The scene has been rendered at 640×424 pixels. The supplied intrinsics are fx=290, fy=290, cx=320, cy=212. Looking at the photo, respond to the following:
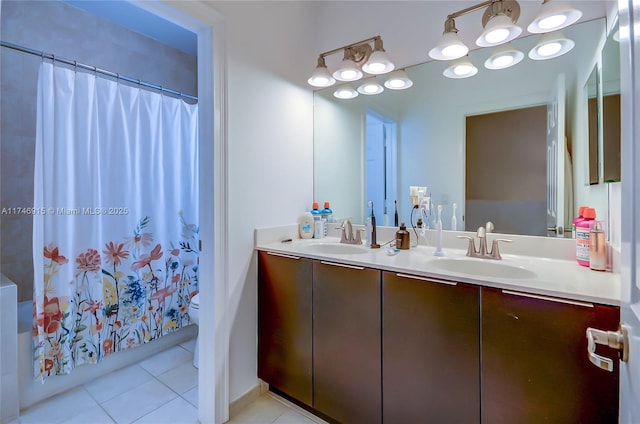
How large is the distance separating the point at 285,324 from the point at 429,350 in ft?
2.52

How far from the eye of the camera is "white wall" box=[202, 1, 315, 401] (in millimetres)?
1554

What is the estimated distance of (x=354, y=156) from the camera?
211 cm

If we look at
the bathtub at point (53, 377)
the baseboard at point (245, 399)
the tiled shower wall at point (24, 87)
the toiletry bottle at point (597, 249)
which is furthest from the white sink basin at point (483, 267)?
the tiled shower wall at point (24, 87)

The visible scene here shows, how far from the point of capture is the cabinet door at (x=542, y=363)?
0.86 m

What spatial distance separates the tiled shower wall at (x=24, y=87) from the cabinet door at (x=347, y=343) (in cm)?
200

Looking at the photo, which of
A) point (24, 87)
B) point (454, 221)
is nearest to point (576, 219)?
point (454, 221)

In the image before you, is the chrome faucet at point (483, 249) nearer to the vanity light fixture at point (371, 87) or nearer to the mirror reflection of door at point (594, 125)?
the mirror reflection of door at point (594, 125)

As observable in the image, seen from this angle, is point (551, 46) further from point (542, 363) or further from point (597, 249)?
point (542, 363)

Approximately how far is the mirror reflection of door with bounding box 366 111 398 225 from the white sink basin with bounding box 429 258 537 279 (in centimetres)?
51

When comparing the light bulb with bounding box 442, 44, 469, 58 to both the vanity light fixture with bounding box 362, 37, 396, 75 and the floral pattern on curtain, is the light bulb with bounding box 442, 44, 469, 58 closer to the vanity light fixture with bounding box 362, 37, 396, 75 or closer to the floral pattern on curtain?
the vanity light fixture with bounding box 362, 37, 396, 75

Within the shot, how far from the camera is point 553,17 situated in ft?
3.78

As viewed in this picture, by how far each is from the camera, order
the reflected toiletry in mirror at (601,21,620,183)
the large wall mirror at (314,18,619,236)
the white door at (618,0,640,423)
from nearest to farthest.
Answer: the white door at (618,0,640,423)
the reflected toiletry in mirror at (601,21,620,183)
the large wall mirror at (314,18,619,236)

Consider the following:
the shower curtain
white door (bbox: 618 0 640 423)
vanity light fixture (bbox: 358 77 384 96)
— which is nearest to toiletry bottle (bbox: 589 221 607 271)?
white door (bbox: 618 0 640 423)

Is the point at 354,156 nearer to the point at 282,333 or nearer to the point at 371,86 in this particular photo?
the point at 371,86
